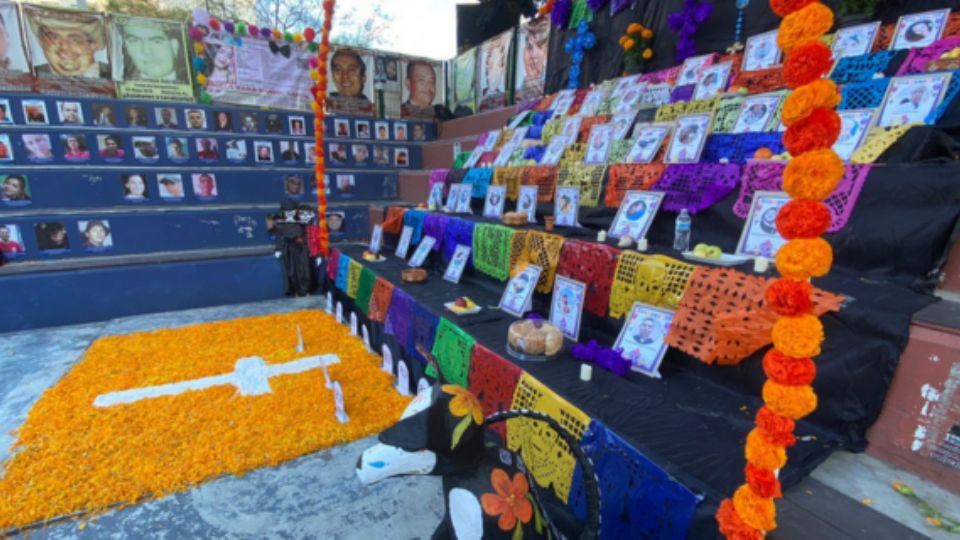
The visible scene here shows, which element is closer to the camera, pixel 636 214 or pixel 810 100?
pixel 810 100

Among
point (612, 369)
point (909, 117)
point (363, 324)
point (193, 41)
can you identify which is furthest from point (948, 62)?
point (193, 41)

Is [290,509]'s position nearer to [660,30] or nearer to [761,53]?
[761,53]

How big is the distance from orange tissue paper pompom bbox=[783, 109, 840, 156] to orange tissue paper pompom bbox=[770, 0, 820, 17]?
207 mm

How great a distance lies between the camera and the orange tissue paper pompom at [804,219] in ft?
2.44

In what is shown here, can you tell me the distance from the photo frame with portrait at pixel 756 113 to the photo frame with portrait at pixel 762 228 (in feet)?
2.21

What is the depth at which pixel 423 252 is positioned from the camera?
351 centimetres

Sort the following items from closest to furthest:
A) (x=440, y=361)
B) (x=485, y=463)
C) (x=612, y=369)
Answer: (x=485, y=463)
(x=612, y=369)
(x=440, y=361)

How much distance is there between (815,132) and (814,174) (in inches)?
3.1

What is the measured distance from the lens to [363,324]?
3725mm

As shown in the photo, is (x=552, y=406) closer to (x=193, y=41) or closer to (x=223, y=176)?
(x=223, y=176)

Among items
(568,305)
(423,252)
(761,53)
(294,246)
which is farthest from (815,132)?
(294,246)

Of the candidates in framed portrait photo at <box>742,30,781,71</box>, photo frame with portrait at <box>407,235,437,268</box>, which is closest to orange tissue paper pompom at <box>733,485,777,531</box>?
photo frame with portrait at <box>407,235,437,268</box>

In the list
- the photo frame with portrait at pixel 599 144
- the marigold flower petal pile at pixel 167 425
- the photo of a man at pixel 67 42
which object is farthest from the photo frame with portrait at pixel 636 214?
the photo of a man at pixel 67 42

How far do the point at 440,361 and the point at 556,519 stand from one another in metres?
1.19
